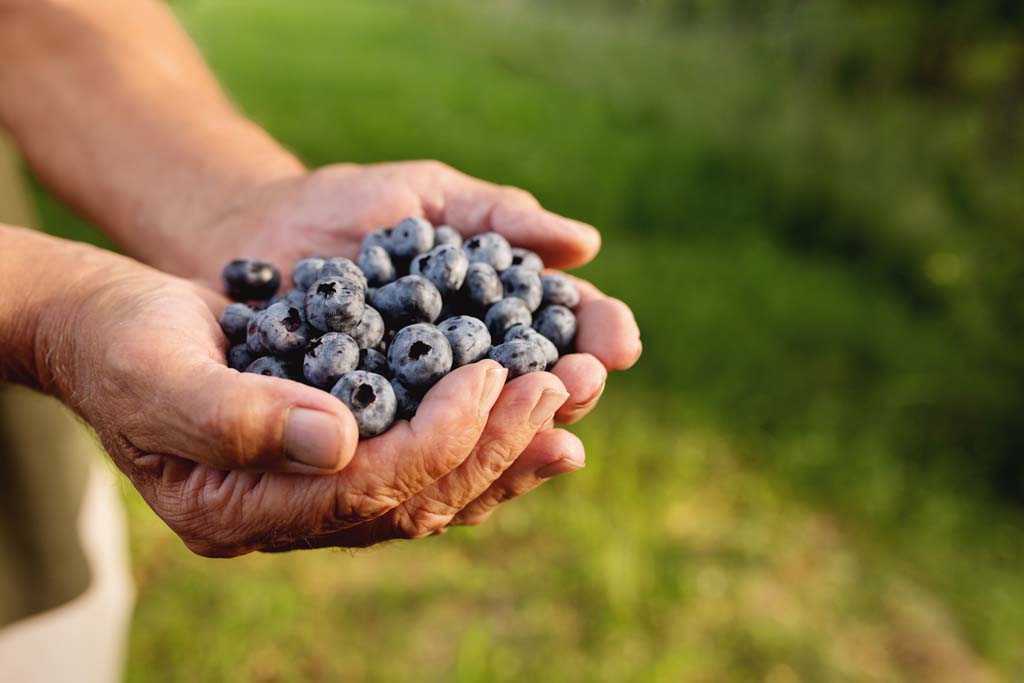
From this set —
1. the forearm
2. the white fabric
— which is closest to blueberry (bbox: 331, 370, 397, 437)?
the forearm

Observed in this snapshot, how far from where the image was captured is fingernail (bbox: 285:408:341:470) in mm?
1172

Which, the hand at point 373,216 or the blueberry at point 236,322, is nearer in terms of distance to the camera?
the blueberry at point 236,322

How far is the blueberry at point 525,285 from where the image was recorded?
1678 mm

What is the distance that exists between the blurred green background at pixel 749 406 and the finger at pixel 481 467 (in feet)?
4.50

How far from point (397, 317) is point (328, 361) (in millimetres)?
233

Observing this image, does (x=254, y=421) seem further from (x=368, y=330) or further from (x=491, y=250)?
(x=491, y=250)

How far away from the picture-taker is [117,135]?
217 centimetres

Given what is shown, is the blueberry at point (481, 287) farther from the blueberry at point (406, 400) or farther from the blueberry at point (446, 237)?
the blueberry at point (406, 400)

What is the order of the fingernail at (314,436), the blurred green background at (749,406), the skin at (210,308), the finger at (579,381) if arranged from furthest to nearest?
1. the blurred green background at (749,406)
2. the finger at (579,381)
3. the skin at (210,308)
4. the fingernail at (314,436)

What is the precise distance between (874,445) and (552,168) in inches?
127

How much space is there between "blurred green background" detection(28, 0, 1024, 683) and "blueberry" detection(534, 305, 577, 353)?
1.41 metres

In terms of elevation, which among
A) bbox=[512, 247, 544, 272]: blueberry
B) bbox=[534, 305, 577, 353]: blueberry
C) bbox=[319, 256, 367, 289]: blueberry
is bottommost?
bbox=[534, 305, 577, 353]: blueberry

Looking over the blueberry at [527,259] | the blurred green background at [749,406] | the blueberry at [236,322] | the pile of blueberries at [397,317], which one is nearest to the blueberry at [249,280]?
the pile of blueberries at [397,317]

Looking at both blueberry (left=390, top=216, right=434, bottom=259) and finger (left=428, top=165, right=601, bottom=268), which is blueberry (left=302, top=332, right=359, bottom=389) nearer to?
blueberry (left=390, top=216, right=434, bottom=259)
